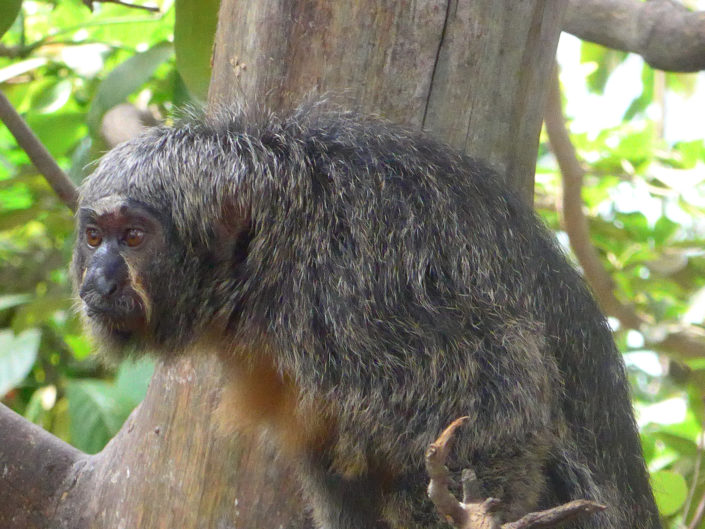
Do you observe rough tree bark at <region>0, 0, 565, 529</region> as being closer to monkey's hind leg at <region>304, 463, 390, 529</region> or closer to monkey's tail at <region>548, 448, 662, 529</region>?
monkey's hind leg at <region>304, 463, 390, 529</region>

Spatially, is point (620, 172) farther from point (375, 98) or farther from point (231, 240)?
point (231, 240)

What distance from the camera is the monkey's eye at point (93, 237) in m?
1.95

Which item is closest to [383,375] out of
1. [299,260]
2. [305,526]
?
[299,260]

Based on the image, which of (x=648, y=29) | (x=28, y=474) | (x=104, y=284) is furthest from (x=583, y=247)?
(x=28, y=474)

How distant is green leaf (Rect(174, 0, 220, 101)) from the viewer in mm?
2684

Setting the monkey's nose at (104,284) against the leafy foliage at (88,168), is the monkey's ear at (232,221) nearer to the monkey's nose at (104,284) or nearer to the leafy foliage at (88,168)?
the monkey's nose at (104,284)

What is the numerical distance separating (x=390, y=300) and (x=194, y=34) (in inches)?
52.8

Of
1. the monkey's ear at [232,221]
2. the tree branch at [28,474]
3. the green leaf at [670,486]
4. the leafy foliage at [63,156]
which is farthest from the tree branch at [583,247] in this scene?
the tree branch at [28,474]

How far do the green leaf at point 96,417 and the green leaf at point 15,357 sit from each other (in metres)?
0.22

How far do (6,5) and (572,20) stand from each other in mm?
1790

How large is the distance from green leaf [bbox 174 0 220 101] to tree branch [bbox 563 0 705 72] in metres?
1.11

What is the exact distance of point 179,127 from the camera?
2.06m

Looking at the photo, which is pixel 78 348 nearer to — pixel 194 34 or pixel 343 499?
pixel 194 34

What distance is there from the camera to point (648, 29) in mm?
2660
